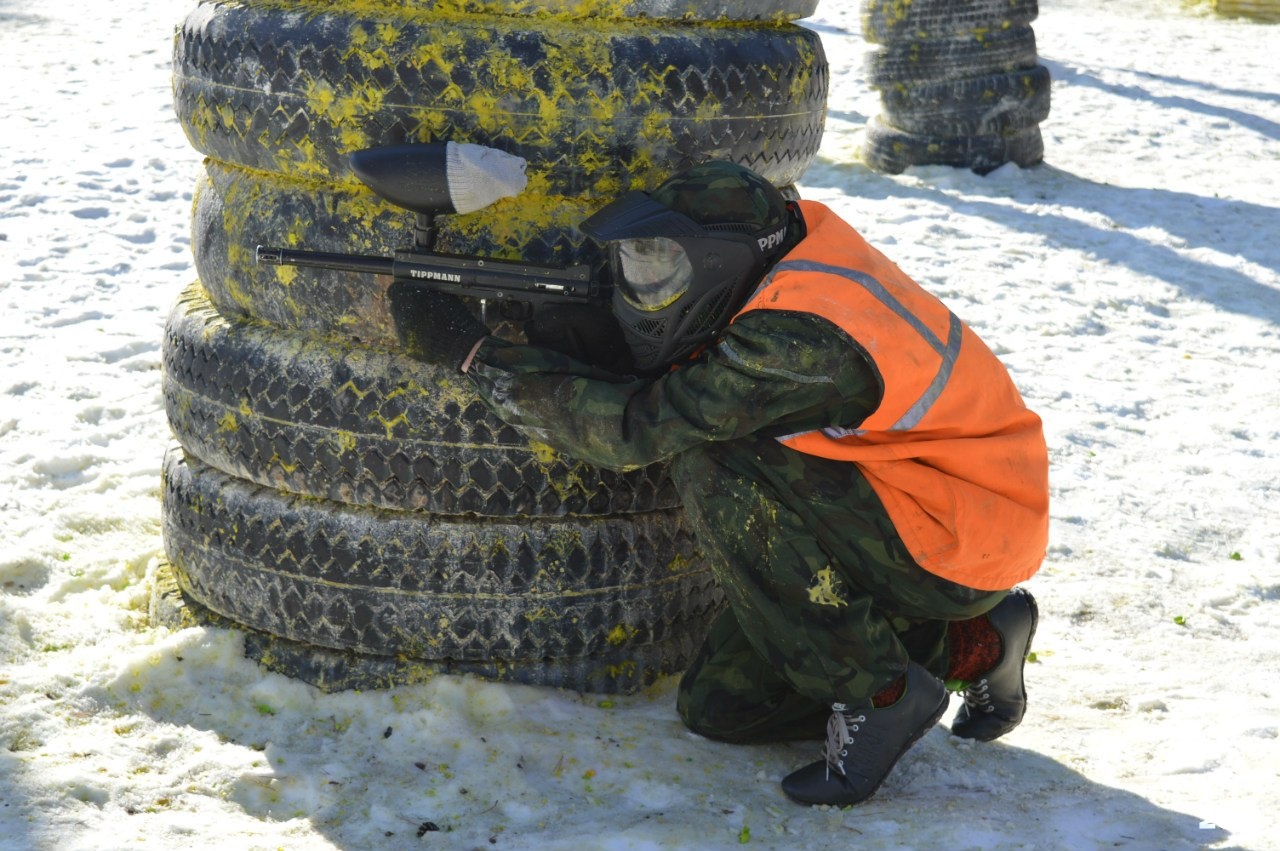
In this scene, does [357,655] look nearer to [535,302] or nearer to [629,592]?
[629,592]

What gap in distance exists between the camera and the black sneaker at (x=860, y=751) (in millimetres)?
2480

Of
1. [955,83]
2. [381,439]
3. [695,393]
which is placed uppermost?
[955,83]

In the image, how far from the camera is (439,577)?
8.78ft

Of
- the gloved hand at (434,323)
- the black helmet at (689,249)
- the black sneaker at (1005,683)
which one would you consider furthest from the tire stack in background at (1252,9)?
the gloved hand at (434,323)

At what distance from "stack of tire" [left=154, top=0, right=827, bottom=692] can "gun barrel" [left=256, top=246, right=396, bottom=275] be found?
0.19 feet

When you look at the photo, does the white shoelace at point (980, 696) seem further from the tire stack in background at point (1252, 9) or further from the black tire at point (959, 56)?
the tire stack in background at point (1252, 9)

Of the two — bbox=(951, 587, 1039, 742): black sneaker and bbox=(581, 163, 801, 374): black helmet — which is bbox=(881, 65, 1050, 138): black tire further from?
bbox=(581, 163, 801, 374): black helmet

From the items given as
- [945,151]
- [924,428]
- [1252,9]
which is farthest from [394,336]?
[1252,9]

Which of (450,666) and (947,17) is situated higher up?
(947,17)

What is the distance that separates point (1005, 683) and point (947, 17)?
639 cm

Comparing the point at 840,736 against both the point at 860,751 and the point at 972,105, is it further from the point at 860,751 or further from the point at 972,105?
the point at 972,105

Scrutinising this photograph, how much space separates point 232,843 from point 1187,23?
14.0 metres

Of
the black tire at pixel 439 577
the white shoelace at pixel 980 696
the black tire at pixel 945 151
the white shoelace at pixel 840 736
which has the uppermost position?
the black tire at pixel 945 151

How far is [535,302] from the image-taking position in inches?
101
